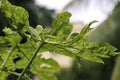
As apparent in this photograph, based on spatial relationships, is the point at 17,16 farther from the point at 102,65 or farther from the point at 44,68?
the point at 102,65

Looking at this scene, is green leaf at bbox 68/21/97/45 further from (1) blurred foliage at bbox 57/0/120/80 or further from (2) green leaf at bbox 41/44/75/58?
(1) blurred foliage at bbox 57/0/120/80

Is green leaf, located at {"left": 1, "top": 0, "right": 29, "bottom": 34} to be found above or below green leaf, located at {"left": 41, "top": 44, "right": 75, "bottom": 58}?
above

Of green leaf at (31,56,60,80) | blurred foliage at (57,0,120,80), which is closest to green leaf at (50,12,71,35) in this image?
green leaf at (31,56,60,80)

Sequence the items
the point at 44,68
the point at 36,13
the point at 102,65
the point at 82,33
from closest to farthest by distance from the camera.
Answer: the point at 82,33, the point at 44,68, the point at 36,13, the point at 102,65

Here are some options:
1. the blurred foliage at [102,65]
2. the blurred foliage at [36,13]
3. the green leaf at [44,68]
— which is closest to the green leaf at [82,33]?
the green leaf at [44,68]

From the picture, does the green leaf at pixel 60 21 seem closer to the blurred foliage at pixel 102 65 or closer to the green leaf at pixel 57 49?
the green leaf at pixel 57 49

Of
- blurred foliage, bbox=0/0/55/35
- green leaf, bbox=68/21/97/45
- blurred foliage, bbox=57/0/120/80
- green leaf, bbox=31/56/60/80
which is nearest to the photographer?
green leaf, bbox=68/21/97/45

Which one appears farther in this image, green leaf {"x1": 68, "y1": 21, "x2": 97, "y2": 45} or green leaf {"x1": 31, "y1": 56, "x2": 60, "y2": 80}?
green leaf {"x1": 31, "y1": 56, "x2": 60, "y2": 80}

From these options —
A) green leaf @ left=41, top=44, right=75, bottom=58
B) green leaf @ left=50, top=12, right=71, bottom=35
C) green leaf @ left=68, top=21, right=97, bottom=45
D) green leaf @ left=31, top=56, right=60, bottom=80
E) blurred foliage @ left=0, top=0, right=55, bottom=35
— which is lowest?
green leaf @ left=31, top=56, right=60, bottom=80

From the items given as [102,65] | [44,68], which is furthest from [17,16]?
[102,65]
